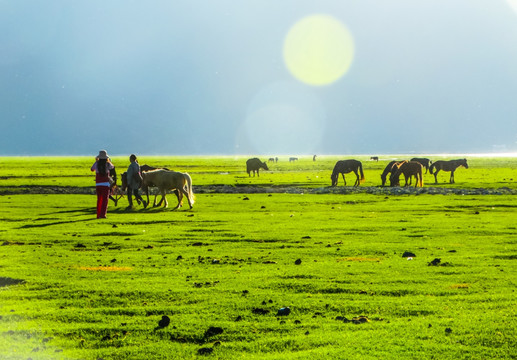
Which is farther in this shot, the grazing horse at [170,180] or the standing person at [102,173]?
the grazing horse at [170,180]

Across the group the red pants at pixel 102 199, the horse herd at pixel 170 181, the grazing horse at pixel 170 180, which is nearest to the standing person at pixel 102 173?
the red pants at pixel 102 199

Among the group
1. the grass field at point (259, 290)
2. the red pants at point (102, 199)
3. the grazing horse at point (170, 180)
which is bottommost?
the grass field at point (259, 290)

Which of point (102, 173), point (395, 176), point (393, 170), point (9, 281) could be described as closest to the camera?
point (9, 281)

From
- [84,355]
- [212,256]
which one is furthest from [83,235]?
[84,355]

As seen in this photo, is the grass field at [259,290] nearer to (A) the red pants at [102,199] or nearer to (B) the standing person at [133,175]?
(A) the red pants at [102,199]

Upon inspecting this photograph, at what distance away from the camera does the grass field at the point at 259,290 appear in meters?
8.03

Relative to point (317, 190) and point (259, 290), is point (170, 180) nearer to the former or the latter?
point (317, 190)

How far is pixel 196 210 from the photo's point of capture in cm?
3027

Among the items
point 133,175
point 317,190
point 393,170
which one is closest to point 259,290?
point 133,175

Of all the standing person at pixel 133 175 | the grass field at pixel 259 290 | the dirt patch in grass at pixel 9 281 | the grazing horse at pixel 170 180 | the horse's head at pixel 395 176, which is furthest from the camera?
the horse's head at pixel 395 176

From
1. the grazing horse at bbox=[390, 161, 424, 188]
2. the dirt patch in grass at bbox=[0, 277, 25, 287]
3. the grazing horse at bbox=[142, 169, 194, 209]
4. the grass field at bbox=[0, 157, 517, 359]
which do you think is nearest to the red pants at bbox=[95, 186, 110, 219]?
the grass field at bbox=[0, 157, 517, 359]

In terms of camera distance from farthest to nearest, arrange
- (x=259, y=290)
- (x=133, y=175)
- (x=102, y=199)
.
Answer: (x=133, y=175), (x=102, y=199), (x=259, y=290)

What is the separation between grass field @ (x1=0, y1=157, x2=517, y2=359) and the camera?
8.03 meters

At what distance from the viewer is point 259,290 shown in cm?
1120
